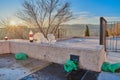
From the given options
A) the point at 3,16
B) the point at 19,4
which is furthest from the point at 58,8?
the point at 3,16

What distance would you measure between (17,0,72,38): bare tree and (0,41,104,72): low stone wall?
5.45 m

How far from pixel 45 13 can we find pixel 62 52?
285 inches

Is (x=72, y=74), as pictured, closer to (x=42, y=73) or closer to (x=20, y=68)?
(x=42, y=73)

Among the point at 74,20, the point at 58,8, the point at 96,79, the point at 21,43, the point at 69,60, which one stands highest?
the point at 58,8

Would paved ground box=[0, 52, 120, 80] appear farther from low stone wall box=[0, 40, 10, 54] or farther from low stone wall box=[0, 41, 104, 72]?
low stone wall box=[0, 40, 10, 54]

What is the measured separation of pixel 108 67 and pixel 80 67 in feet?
2.25

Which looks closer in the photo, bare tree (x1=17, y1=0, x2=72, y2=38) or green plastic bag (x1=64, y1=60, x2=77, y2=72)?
green plastic bag (x1=64, y1=60, x2=77, y2=72)

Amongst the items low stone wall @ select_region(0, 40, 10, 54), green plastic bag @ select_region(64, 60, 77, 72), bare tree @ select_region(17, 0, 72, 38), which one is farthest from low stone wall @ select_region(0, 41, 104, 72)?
bare tree @ select_region(17, 0, 72, 38)

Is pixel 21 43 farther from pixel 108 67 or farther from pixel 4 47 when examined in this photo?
pixel 108 67

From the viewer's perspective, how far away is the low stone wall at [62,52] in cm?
352

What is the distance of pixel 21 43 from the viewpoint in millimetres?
5113

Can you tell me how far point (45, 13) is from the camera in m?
10.8

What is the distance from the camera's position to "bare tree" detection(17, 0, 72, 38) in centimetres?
1048

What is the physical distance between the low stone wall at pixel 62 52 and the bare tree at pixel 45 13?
5.45 metres
